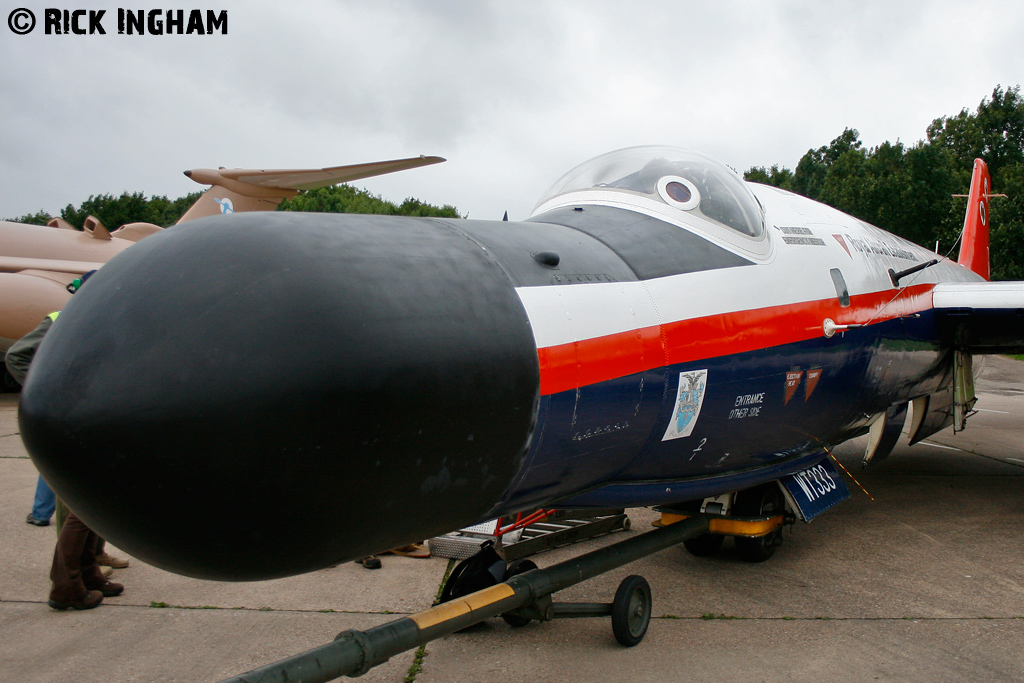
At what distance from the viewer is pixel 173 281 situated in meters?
1.66

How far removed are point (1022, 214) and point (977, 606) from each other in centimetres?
3515

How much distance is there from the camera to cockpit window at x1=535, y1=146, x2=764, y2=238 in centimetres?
359

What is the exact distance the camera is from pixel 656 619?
14.0 ft

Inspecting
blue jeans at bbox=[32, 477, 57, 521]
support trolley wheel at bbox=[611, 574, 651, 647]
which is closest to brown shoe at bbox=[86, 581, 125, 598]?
blue jeans at bbox=[32, 477, 57, 521]

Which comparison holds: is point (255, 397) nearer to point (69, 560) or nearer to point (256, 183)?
point (69, 560)

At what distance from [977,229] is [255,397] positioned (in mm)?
12168

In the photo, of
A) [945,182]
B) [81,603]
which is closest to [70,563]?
[81,603]

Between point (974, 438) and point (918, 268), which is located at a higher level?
point (918, 268)

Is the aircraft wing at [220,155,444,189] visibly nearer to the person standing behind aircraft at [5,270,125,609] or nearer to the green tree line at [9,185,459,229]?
the person standing behind aircraft at [5,270,125,609]

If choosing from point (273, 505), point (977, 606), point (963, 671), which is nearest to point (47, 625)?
point (273, 505)

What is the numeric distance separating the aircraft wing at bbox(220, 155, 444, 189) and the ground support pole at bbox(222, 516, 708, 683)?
10.4 metres

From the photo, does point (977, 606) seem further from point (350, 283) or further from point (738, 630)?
point (350, 283)

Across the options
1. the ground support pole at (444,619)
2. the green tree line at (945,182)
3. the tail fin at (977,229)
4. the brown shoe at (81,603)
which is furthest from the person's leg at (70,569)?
the green tree line at (945,182)

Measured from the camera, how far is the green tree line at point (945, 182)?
107 feet
